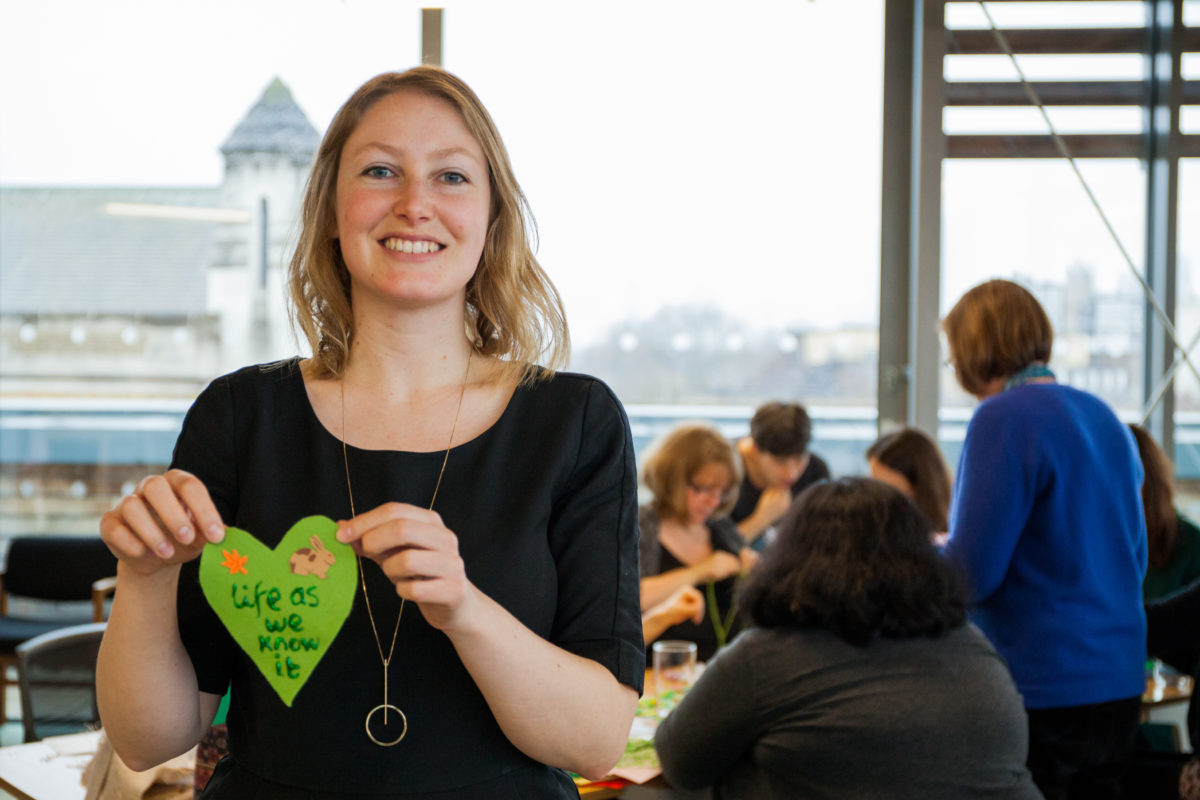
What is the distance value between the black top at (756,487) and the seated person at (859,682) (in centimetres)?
219

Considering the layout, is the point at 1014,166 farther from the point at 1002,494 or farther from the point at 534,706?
the point at 534,706

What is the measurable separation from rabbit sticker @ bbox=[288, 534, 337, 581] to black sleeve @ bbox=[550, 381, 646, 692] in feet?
0.71

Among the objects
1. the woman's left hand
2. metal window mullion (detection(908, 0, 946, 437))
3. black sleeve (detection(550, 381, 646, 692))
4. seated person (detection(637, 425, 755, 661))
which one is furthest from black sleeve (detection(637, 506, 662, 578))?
the woman's left hand

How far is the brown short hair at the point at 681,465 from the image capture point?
3.25 m

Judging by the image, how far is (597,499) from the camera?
1039 mm

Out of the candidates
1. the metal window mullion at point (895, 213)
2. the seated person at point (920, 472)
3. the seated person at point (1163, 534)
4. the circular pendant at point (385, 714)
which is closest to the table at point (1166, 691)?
the seated person at point (1163, 534)

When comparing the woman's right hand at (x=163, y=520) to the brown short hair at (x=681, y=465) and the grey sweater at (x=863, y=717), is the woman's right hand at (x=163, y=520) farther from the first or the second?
the brown short hair at (x=681, y=465)

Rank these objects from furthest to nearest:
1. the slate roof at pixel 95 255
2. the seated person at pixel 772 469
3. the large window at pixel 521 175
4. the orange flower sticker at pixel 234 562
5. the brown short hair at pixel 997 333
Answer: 1. the slate roof at pixel 95 255
2. the large window at pixel 521 175
3. the seated person at pixel 772 469
4. the brown short hair at pixel 997 333
5. the orange flower sticker at pixel 234 562

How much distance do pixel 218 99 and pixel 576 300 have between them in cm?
174

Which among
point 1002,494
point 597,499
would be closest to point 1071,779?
point 1002,494

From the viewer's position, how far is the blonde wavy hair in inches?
44.6

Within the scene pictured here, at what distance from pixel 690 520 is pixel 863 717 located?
1547 mm

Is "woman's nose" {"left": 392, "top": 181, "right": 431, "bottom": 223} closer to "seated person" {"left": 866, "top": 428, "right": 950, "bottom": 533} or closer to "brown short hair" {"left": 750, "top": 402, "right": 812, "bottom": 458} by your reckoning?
"seated person" {"left": 866, "top": 428, "right": 950, "bottom": 533}

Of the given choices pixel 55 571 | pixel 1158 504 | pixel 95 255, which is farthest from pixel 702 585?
pixel 95 255
